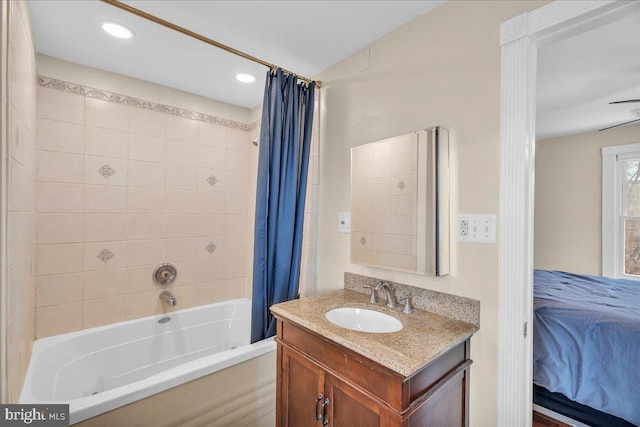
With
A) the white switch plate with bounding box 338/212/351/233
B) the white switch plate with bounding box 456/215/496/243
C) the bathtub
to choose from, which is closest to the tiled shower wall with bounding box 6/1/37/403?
the bathtub

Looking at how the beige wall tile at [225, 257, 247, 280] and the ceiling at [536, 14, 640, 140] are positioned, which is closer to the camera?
the ceiling at [536, 14, 640, 140]

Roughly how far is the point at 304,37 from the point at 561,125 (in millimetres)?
3177

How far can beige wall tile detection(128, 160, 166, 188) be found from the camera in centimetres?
219

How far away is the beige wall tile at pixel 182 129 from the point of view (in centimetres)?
236

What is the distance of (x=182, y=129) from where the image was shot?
242 cm

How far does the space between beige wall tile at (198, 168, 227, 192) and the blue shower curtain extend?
102 centimetres

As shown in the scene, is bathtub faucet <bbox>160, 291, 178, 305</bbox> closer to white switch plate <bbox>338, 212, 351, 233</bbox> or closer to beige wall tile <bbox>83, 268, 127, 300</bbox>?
beige wall tile <bbox>83, 268, 127, 300</bbox>

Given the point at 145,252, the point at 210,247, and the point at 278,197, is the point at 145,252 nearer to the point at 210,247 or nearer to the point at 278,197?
the point at 210,247

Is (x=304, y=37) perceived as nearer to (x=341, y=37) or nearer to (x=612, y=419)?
(x=341, y=37)

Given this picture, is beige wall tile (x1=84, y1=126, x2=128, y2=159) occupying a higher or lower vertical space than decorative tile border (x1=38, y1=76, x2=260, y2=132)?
lower

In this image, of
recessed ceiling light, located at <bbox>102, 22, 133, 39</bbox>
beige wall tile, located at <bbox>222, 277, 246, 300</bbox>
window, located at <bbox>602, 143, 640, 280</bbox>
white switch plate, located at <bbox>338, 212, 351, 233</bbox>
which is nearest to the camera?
recessed ceiling light, located at <bbox>102, 22, 133, 39</bbox>

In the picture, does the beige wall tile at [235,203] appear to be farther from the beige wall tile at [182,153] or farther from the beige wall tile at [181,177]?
the beige wall tile at [182,153]

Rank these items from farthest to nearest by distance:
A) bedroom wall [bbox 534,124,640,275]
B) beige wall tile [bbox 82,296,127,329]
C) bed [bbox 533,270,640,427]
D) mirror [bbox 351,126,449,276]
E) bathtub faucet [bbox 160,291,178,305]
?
1. bedroom wall [bbox 534,124,640,275]
2. bathtub faucet [bbox 160,291,178,305]
3. beige wall tile [bbox 82,296,127,329]
4. bed [bbox 533,270,640,427]
5. mirror [bbox 351,126,449,276]

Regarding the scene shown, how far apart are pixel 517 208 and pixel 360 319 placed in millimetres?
856
